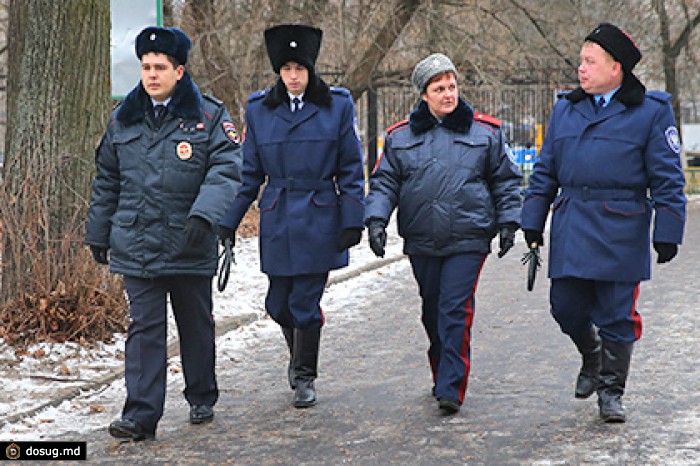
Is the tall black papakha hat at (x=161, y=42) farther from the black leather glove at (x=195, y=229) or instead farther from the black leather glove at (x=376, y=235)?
the black leather glove at (x=376, y=235)

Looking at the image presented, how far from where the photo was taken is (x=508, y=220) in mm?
5840

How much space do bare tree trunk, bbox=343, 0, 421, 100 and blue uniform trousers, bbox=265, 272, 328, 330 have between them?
11262 mm

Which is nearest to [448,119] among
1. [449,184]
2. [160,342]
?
[449,184]

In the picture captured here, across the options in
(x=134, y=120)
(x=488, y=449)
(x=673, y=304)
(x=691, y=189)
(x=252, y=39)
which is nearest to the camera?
(x=488, y=449)

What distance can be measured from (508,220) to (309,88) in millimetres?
1218

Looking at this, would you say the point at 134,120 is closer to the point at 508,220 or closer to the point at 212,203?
the point at 212,203

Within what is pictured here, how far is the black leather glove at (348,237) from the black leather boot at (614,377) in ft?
4.43

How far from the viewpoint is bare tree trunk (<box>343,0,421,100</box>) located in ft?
55.8

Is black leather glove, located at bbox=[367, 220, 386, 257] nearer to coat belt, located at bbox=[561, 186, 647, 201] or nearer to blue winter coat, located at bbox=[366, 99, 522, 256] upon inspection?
blue winter coat, located at bbox=[366, 99, 522, 256]

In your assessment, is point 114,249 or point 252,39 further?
point 252,39

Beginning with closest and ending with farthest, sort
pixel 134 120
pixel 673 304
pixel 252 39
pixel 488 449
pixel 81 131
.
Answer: pixel 488 449 < pixel 134 120 < pixel 81 131 < pixel 673 304 < pixel 252 39

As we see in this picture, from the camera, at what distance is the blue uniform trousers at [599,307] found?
552 centimetres

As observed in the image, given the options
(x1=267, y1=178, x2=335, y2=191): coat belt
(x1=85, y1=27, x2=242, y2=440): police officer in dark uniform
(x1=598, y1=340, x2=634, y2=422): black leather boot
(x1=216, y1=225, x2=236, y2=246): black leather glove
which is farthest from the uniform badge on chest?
(x1=598, y1=340, x2=634, y2=422): black leather boot

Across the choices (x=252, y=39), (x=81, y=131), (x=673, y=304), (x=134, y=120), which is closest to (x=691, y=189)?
(x=252, y=39)
